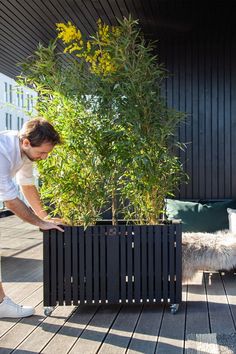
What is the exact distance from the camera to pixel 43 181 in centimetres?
340

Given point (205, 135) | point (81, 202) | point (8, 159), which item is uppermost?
point (205, 135)

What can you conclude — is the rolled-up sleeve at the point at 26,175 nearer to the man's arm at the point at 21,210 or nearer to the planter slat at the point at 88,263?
the man's arm at the point at 21,210

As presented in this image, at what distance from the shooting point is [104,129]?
3242mm

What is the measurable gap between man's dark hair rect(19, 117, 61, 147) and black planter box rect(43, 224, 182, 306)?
0.62 metres

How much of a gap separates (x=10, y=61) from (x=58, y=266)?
5.40m

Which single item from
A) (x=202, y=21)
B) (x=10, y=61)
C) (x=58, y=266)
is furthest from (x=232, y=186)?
(x=10, y=61)

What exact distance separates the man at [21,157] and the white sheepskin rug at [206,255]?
1.28 meters

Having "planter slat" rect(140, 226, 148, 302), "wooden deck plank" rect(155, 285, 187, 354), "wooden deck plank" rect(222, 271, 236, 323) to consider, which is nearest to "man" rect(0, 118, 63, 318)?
"planter slat" rect(140, 226, 148, 302)

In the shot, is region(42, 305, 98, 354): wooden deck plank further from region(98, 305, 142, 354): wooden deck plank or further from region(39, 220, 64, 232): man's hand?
region(39, 220, 64, 232): man's hand

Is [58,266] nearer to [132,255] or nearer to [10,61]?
[132,255]

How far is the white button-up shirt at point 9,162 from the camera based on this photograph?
2.91 meters

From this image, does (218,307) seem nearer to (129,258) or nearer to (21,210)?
(129,258)

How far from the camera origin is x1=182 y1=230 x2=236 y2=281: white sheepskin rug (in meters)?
3.97

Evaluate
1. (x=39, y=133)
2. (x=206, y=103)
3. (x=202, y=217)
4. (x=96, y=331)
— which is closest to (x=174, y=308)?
(x=96, y=331)
